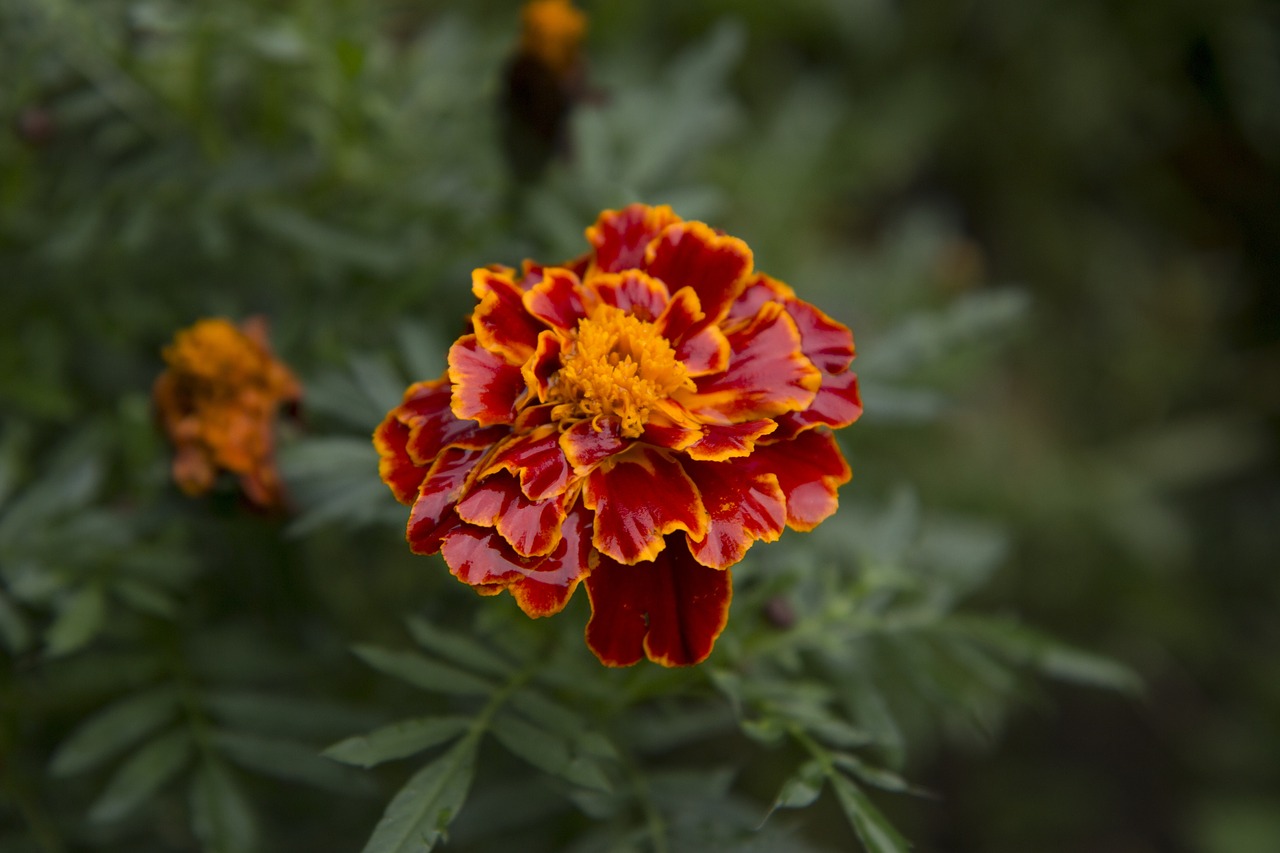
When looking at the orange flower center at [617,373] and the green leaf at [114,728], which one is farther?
the green leaf at [114,728]

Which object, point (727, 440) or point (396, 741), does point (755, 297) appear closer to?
point (727, 440)

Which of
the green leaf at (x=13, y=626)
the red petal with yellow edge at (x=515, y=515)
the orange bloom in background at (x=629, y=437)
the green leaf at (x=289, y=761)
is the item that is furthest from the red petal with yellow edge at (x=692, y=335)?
the green leaf at (x=13, y=626)

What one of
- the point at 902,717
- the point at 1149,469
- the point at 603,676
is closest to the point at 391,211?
the point at 603,676

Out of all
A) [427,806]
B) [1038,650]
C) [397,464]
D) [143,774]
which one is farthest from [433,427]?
[1038,650]

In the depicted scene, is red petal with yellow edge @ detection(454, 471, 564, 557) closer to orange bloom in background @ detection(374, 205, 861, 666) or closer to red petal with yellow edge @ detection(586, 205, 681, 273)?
orange bloom in background @ detection(374, 205, 861, 666)

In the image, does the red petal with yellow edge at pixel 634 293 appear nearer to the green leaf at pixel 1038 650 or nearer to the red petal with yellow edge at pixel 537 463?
the red petal with yellow edge at pixel 537 463

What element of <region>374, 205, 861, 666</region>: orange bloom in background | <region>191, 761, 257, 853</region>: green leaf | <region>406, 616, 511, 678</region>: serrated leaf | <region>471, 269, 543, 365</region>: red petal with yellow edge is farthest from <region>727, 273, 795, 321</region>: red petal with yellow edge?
<region>191, 761, 257, 853</region>: green leaf

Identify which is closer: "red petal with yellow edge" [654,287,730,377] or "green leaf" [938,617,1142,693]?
"red petal with yellow edge" [654,287,730,377]
